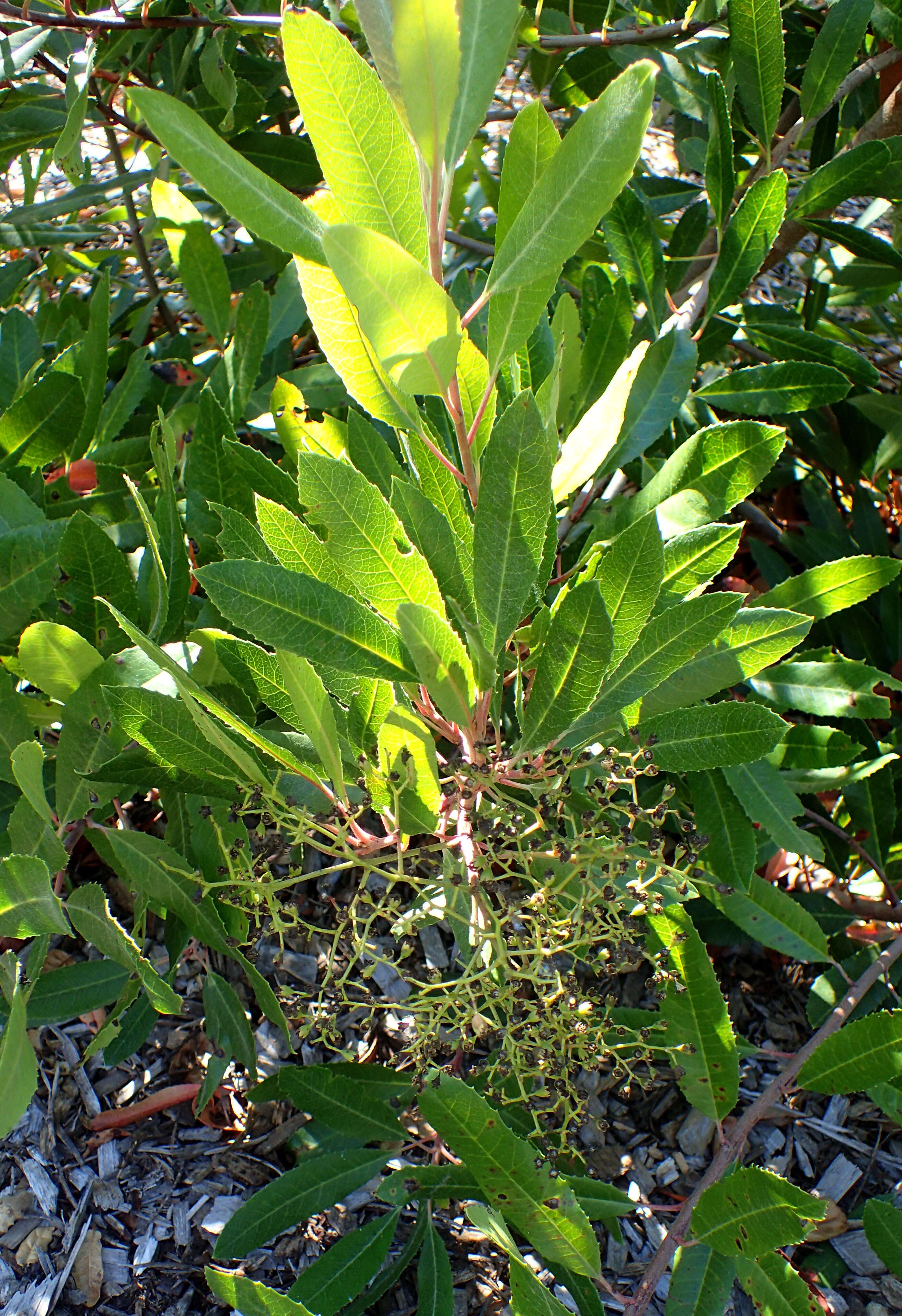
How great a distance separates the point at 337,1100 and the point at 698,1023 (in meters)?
0.45

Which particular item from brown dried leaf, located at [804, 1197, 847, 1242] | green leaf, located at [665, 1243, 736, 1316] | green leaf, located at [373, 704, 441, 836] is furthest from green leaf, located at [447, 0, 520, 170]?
brown dried leaf, located at [804, 1197, 847, 1242]

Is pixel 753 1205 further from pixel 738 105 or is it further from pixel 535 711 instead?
pixel 738 105

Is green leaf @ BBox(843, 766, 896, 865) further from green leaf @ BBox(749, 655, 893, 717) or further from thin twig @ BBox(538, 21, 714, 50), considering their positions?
thin twig @ BBox(538, 21, 714, 50)

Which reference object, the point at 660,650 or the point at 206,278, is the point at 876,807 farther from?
the point at 206,278

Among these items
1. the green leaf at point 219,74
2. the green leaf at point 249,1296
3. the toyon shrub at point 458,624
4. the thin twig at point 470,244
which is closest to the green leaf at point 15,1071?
the toyon shrub at point 458,624

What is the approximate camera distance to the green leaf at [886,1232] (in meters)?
1.19

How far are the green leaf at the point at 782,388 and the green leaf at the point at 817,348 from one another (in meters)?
0.14

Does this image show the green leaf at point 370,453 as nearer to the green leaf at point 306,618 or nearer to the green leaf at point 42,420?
the green leaf at point 306,618

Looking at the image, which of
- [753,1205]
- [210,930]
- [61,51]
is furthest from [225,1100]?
[61,51]

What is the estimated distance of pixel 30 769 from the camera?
0.93 metres

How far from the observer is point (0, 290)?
6.21 feet

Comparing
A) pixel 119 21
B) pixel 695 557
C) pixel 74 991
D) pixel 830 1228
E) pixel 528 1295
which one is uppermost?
pixel 119 21

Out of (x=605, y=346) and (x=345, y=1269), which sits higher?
(x=605, y=346)

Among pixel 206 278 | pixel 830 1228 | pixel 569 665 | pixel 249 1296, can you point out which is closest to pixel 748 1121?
pixel 830 1228
